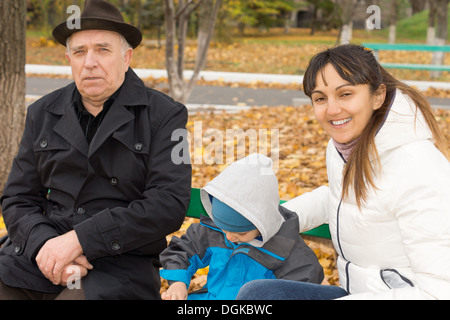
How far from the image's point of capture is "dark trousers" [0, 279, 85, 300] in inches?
99.6

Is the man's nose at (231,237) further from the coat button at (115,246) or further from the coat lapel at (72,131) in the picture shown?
the coat lapel at (72,131)

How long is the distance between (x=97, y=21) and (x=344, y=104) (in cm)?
131

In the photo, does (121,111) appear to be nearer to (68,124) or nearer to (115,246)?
(68,124)

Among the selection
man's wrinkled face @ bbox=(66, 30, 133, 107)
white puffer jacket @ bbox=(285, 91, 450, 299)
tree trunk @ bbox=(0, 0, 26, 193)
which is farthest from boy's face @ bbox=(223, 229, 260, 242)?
tree trunk @ bbox=(0, 0, 26, 193)

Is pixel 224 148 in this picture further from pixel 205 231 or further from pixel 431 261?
pixel 431 261

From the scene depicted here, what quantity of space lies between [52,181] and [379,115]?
5.49ft

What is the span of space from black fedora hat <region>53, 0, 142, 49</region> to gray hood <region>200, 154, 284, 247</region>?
94 cm

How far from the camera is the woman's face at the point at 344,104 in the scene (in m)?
2.17

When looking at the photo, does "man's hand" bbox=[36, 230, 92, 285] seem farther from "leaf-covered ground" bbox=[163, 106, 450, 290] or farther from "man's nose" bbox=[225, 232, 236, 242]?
"leaf-covered ground" bbox=[163, 106, 450, 290]

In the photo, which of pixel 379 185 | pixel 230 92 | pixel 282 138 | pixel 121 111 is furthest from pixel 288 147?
pixel 230 92

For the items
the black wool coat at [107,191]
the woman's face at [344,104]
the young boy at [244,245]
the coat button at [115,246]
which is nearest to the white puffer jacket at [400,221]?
the woman's face at [344,104]

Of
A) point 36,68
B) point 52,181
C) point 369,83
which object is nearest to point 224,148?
point 52,181

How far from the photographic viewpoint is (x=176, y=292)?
2.43 metres
